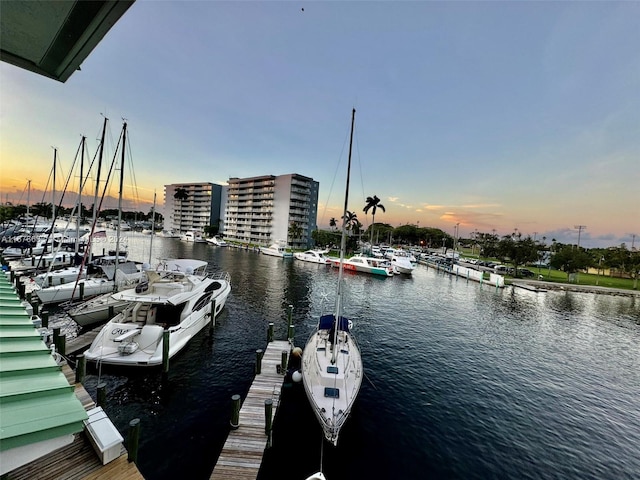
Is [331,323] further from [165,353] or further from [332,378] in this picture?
[165,353]

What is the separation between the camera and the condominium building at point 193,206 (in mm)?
133875

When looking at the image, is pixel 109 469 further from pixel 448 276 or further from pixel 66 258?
pixel 448 276

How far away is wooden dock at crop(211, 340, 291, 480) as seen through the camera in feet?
31.8

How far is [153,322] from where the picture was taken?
18922 mm

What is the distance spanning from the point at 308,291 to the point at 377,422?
2712 cm

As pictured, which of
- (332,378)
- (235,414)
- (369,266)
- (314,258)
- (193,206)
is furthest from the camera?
(193,206)

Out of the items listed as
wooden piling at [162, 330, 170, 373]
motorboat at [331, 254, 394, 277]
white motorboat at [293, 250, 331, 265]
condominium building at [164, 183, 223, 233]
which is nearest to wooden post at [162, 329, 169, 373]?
wooden piling at [162, 330, 170, 373]

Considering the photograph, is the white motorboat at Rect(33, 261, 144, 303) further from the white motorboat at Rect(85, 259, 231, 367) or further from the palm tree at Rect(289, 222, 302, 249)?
the palm tree at Rect(289, 222, 302, 249)

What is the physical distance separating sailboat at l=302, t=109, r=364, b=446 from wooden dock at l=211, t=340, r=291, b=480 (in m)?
2.36

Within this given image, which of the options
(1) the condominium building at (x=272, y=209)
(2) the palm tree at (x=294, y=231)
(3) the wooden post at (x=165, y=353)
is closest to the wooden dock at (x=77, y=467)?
(3) the wooden post at (x=165, y=353)

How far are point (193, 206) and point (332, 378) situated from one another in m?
145

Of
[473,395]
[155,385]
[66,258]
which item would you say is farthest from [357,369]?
[66,258]

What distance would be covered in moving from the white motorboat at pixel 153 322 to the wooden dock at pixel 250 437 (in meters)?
6.52

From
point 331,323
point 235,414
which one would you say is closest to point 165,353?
point 235,414
